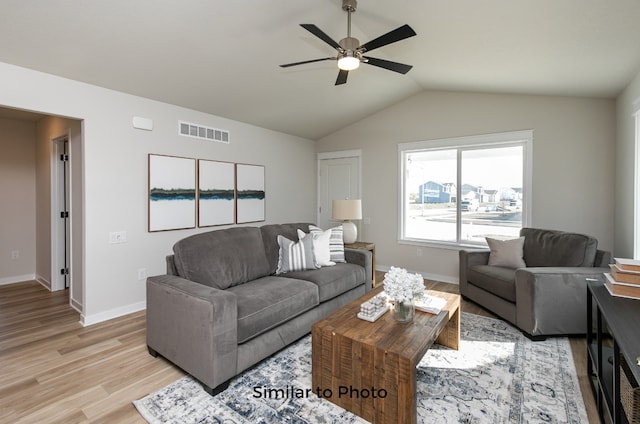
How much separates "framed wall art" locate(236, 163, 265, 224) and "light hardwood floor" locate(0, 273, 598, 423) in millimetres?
1917

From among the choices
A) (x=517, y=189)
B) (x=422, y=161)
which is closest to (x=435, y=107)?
(x=422, y=161)

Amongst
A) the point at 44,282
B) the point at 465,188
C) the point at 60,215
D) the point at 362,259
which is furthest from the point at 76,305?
the point at 465,188

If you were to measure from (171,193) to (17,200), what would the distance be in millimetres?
2946

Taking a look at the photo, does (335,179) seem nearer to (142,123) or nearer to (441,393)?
(142,123)

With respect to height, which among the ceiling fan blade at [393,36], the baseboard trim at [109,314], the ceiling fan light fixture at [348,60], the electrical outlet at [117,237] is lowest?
the baseboard trim at [109,314]

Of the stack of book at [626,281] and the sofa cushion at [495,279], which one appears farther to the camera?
the sofa cushion at [495,279]

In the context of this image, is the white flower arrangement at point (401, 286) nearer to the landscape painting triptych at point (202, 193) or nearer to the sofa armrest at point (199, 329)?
the sofa armrest at point (199, 329)

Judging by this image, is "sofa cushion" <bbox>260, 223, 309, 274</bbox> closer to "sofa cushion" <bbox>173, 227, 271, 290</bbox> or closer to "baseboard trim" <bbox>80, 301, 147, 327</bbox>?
"sofa cushion" <bbox>173, 227, 271, 290</bbox>

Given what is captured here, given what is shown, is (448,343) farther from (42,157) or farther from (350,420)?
(42,157)

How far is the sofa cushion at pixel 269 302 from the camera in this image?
221 cm

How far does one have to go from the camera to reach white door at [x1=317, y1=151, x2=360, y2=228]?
5.59 meters

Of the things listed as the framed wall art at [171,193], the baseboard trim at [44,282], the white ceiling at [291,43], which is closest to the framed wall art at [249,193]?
the framed wall art at [171,193]

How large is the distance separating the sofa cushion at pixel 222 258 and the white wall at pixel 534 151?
9.00ft

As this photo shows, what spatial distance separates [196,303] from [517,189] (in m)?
4.22
